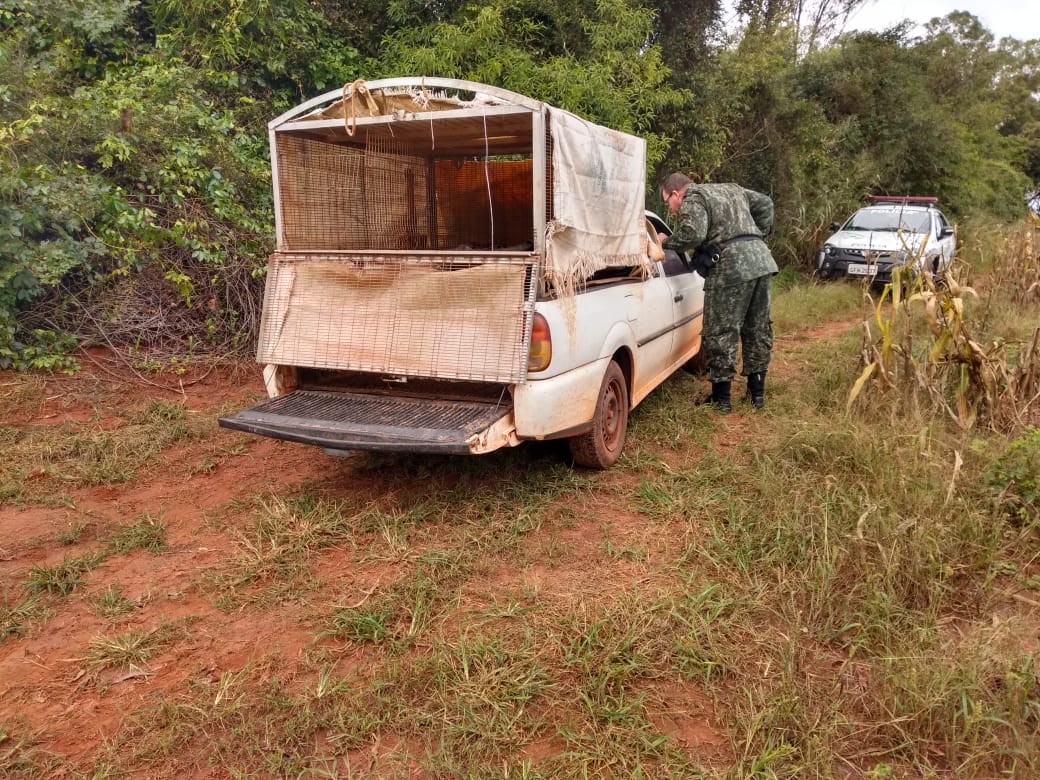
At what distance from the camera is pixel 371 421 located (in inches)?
148

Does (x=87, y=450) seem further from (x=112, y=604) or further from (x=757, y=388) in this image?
(x=757, y=388)

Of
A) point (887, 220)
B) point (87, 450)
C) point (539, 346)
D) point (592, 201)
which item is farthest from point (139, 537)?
point (887, 220)

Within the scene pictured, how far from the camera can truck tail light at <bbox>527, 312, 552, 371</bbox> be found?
12.0ft

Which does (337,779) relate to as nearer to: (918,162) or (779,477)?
(779,477)

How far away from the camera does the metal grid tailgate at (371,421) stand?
3482 millimetres

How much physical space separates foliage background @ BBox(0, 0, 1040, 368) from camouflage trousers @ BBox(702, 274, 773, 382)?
3893 millimetres

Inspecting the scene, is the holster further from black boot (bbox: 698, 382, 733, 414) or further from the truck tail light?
the truck tail light

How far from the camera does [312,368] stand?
4.25 m

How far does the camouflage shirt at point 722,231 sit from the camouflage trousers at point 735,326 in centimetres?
10

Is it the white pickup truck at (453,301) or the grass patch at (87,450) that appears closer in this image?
the white pickup truck at (453,301)

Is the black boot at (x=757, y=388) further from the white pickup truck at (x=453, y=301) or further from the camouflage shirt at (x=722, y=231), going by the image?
the white pickup truck at (x=453, y=301)

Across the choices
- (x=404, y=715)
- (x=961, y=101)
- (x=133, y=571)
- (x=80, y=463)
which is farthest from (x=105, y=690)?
(x=961, y=101)

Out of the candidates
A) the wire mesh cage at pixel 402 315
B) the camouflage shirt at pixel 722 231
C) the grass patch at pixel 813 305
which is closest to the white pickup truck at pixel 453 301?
the wire mesh cage at pixel 402 315

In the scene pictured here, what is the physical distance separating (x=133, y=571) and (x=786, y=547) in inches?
117
